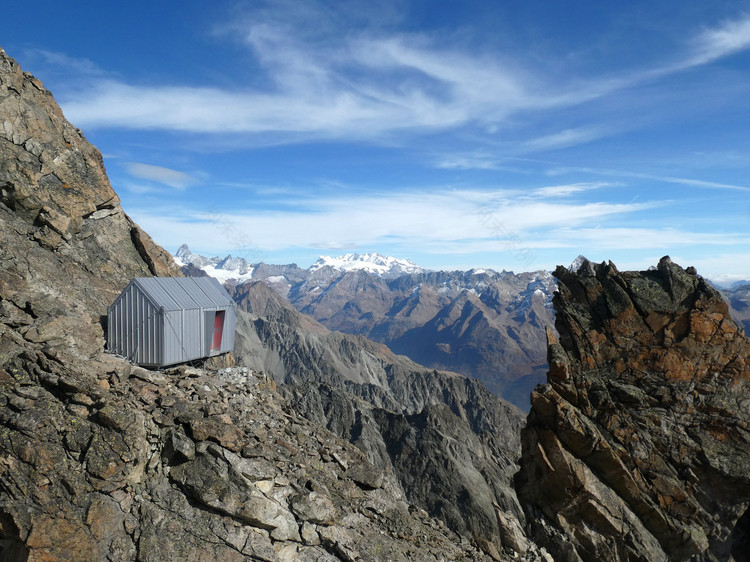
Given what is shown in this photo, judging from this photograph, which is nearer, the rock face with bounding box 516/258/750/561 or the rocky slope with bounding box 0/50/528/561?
the rocky slope with bounding box 0/50/528/561

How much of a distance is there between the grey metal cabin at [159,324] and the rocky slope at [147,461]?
0.99 m

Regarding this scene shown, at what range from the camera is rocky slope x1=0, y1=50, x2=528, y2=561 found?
42.1 ft

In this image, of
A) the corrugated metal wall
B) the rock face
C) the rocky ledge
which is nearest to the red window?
the corrugated metal wall

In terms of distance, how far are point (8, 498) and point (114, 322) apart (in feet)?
29.0

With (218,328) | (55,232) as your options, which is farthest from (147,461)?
(55,232)

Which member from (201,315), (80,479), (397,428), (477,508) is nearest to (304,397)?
(397,428)

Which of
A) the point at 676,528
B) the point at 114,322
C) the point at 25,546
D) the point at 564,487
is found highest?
the point at 114,322

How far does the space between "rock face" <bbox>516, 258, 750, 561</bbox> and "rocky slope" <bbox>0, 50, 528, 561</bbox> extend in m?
5.02

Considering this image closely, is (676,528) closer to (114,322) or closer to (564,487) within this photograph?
(564,487)

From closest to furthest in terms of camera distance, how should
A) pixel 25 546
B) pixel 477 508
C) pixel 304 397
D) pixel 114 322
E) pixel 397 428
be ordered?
pixel 25 546, pixel 114 322, pixel 477 508, pixel 397 428, pixel 304 397

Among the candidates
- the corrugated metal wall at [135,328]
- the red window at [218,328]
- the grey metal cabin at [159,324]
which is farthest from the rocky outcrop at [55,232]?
the red window at [218,328]

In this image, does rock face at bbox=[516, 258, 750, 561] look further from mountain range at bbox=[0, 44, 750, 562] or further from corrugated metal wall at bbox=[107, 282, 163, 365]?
corrugated metal wall at bbox=[107, 282, 163, 365]

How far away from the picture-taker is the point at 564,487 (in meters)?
19.7

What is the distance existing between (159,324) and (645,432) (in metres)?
21.2
